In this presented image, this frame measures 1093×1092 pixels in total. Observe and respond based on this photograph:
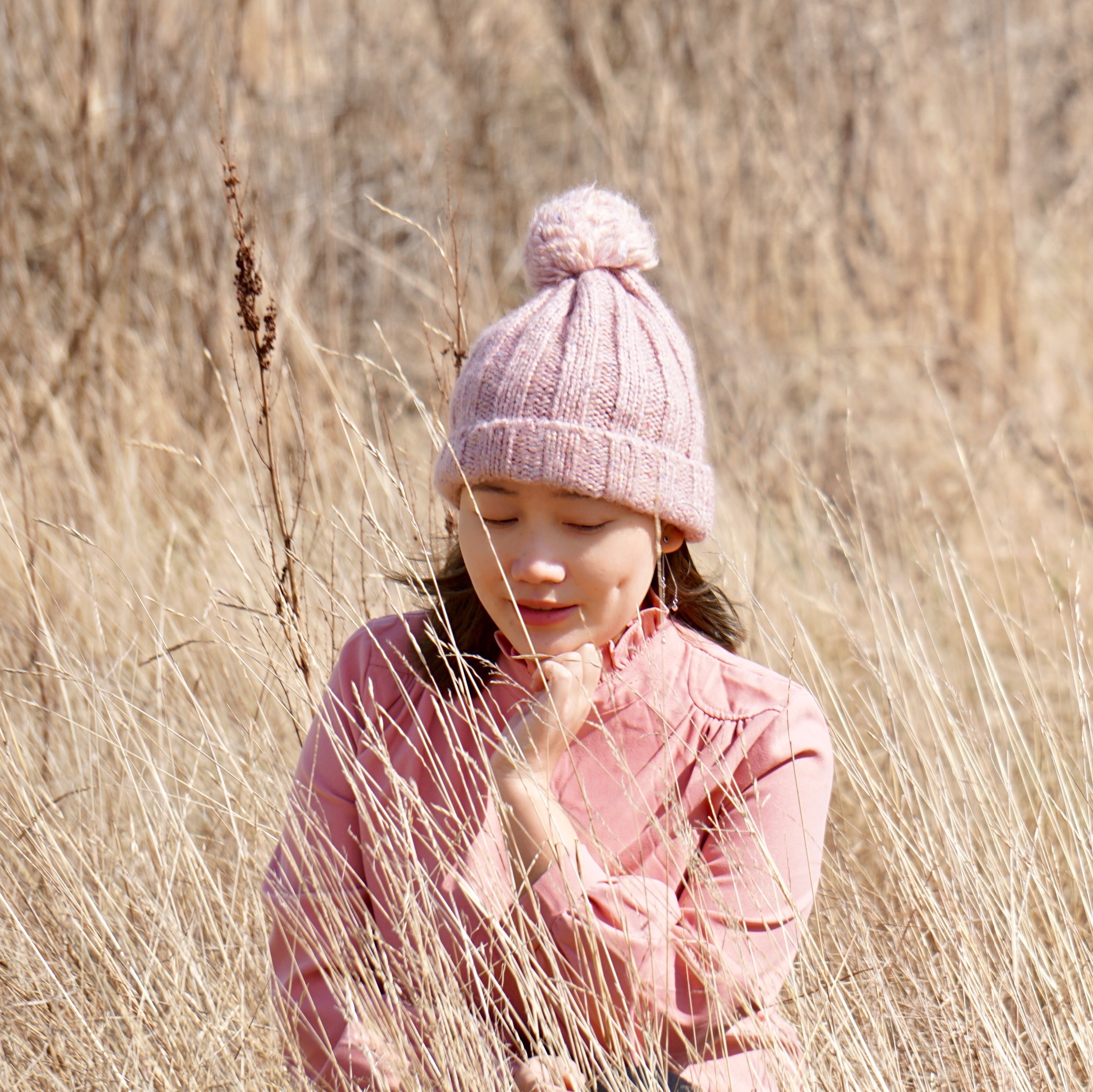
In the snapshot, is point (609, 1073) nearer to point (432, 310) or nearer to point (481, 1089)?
point (481, 1089)

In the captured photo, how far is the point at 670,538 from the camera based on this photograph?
1707 millimetres

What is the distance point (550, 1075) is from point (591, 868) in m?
0.25

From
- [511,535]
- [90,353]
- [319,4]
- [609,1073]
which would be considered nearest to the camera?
[609,1073]

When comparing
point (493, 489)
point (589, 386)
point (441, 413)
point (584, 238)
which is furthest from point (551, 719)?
point (441, 413)

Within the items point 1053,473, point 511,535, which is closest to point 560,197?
point 511,535

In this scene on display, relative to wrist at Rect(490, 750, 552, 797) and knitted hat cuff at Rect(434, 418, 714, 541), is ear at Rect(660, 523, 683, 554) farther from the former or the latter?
wrist at Rect(490, 750, 552, 797)

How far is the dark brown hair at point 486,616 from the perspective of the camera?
1.72 metres

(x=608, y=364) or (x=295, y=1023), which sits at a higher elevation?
(x=608, y=364)

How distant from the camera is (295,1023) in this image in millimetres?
1621

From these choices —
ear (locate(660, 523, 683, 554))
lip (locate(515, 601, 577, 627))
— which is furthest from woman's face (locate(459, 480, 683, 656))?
ear (locate(660, 523, 683, 554))

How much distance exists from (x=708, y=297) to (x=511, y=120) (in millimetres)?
1695

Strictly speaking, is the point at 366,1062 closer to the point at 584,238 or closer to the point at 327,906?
the point at 327,906

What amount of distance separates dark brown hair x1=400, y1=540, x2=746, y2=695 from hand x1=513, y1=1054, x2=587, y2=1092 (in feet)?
1.58

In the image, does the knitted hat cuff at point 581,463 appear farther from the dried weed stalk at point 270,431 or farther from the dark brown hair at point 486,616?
the dried weed stalk at point 270,431
